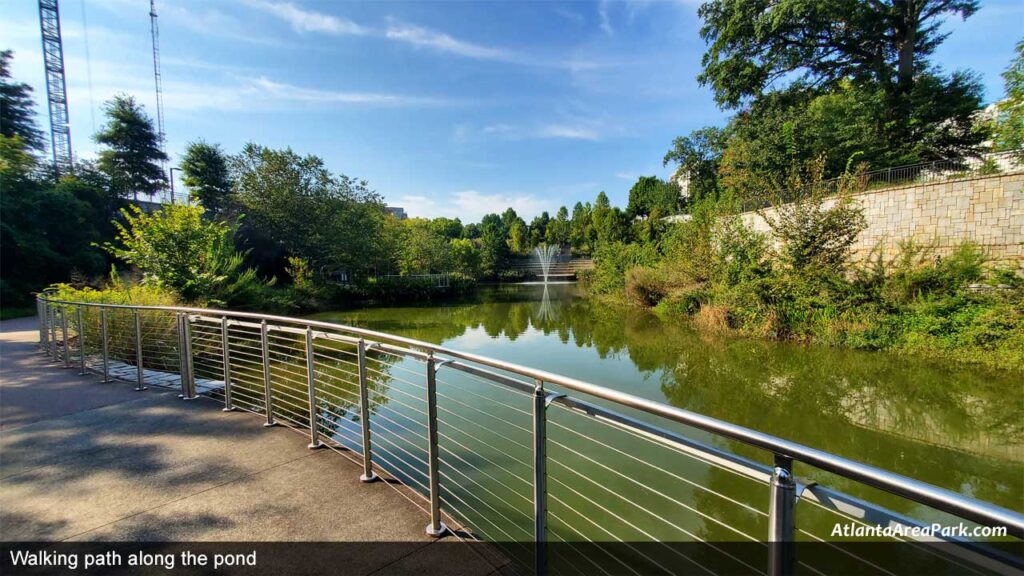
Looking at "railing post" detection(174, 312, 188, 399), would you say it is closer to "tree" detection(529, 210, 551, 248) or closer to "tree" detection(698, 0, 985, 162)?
"tree" detection(698, 0, 985, 162)

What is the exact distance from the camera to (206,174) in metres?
23.8

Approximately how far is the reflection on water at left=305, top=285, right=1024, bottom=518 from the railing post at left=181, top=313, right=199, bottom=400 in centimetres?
403

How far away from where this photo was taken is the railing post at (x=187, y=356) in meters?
4.01

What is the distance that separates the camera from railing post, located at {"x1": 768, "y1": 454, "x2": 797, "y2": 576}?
1.02 m

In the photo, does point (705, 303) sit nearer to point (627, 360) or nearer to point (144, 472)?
point (627, 360)

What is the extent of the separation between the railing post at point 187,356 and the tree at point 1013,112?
21.4 m

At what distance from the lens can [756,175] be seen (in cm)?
2125

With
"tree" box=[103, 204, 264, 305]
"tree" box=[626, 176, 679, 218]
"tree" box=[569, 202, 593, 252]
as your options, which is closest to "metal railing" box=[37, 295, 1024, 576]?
"tree" box=[103, 204, 264, 305]

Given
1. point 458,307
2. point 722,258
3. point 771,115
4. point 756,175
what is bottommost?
point 458,307

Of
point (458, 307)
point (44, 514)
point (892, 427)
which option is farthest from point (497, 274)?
point (44, 514)

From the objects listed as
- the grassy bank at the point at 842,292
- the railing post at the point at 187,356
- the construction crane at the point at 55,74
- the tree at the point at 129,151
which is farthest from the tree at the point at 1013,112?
the construction crane at the point at 55,74

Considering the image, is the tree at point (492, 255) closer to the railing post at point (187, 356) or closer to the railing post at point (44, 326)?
the railing post at point (44, 326)

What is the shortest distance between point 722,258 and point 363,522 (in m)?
15.0

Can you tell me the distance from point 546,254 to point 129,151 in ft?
120
